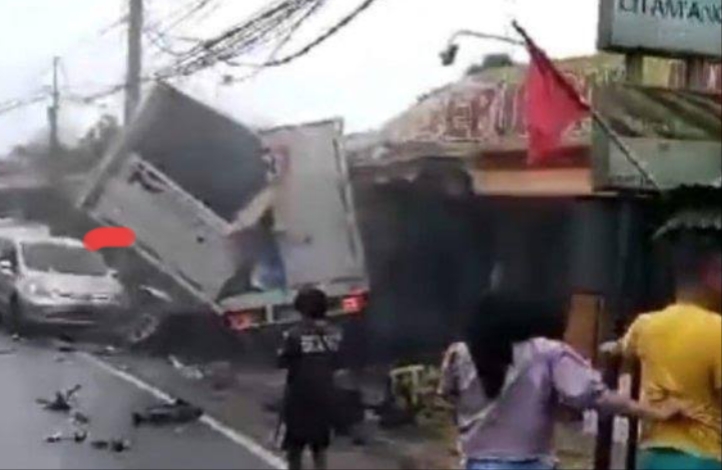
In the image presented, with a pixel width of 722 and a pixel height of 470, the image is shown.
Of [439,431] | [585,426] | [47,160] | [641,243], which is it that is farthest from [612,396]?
[47,160]

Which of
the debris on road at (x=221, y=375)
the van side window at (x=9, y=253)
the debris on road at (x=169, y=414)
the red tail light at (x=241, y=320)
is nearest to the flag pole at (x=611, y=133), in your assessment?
the red tail light at (x=241, y=320)

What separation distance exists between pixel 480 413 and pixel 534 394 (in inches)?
6.6

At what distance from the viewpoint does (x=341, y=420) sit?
8.39 meters

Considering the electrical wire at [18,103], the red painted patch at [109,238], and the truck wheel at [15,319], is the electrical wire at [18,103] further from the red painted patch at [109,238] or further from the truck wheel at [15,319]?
the truck wheel at [15,319]

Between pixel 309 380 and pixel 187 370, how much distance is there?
3.75 metres

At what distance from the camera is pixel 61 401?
383 inches

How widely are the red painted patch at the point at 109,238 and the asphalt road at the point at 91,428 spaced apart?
879 millimetres

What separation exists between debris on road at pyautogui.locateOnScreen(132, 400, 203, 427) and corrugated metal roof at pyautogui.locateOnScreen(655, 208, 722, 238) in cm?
475

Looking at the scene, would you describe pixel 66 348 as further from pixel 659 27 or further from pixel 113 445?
pixel 659 27

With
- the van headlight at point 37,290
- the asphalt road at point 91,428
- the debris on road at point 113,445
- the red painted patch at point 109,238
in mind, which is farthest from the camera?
the van headlight at point 37,290

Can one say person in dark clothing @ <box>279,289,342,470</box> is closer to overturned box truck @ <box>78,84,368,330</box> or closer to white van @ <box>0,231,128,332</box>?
overturned box truck @ <box>78,84,368,330</box>

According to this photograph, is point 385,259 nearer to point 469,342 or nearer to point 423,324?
point 423,324

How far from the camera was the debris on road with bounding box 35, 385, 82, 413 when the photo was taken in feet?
31.5

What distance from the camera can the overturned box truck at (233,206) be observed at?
9.15 metres
